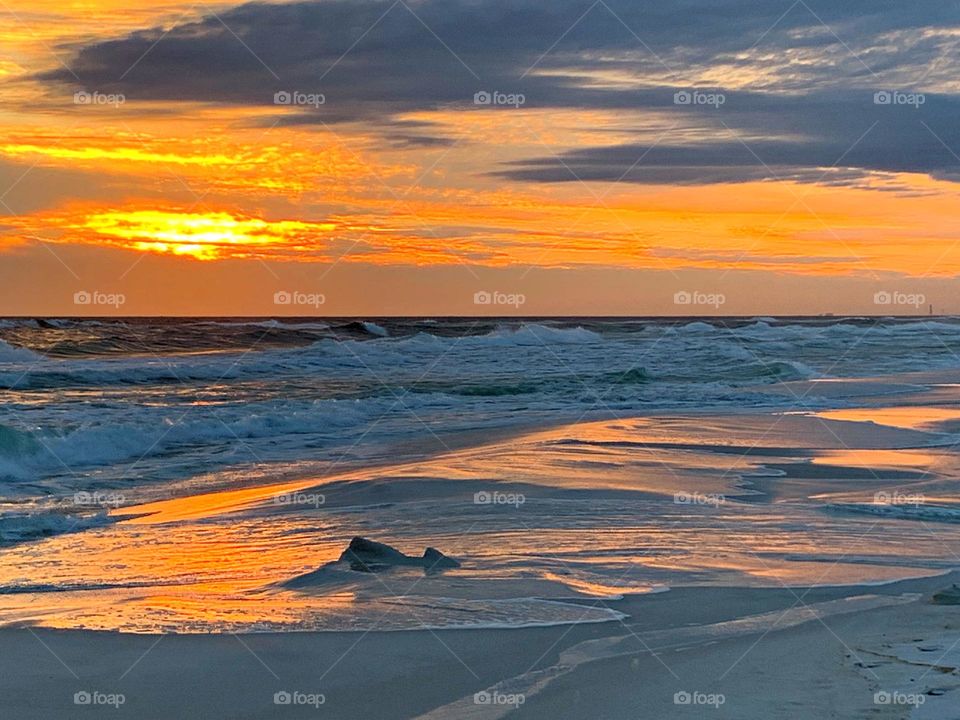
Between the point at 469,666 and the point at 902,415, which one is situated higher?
the point at 902,415

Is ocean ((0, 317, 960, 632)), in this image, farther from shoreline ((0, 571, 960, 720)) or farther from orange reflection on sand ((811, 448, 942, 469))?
shoreline ((0, 571, 960, 720))

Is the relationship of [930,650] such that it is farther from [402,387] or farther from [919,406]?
[402,387]

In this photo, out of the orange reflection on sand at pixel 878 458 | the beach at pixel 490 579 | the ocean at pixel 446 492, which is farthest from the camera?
the orange reflection on sand at pixel 878 458

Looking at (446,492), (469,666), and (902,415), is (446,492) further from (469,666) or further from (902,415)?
(902,415)

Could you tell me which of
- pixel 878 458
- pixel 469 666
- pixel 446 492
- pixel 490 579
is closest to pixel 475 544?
pixel 490 579

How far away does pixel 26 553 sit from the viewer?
8.30 metres

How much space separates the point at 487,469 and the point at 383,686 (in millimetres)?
7254

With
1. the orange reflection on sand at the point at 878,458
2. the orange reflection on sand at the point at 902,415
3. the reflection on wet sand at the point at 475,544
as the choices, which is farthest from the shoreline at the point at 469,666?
the orange reflection on sand at the point at 902,415

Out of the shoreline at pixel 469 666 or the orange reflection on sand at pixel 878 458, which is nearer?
the shoreline at pixel 469 666

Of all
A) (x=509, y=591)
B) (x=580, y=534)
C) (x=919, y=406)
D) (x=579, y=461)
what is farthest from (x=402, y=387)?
(x=509, y=591)

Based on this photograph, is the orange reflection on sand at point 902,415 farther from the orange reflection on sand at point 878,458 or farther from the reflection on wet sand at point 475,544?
the reflection on wet sand at point 475,544

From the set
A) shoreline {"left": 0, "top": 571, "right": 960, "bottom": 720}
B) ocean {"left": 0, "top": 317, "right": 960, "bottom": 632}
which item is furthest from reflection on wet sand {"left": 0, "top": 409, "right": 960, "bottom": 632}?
shoreline {"left": 0, "top": 571, "right": 960, "bottom": 720}

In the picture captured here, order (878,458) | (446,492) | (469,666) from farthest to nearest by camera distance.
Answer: (878,458), (446,492), (469,666)

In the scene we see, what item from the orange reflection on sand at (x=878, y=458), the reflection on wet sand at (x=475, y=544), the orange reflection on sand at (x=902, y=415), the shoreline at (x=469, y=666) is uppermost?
the orange reflection on sand at (x=902, y=415)
